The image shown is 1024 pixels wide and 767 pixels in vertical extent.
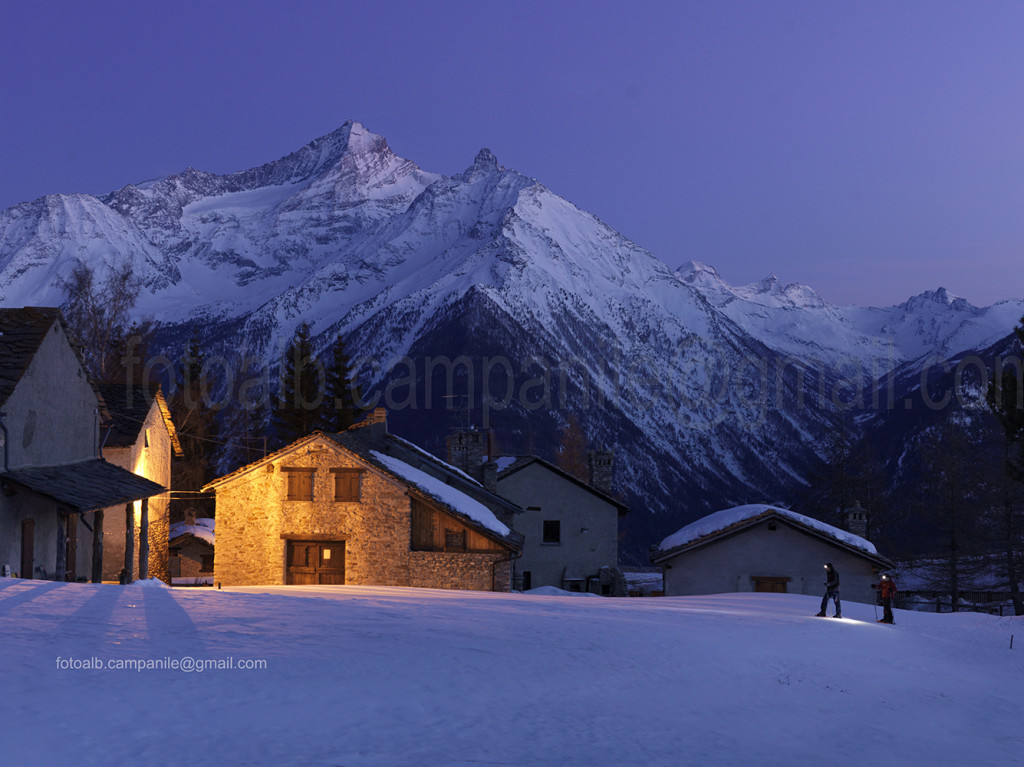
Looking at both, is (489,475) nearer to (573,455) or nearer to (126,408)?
(126,408)

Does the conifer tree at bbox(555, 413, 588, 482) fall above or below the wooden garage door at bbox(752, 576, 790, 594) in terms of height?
above

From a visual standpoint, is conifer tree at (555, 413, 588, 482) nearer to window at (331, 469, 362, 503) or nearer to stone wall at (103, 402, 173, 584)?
stone wall at (103, 402, 173, 584)

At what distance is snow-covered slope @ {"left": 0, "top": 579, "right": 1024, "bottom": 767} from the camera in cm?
977

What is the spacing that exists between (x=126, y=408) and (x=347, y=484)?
9.55 metres

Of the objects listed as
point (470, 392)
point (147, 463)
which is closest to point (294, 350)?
point (147, 463)

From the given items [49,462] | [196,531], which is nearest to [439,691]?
[49,462]

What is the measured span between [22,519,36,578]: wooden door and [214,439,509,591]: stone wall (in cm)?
1067

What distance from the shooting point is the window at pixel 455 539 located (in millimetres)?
34688

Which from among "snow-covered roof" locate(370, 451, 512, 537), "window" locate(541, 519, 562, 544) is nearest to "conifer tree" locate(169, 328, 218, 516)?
"window" locate(541, 519, 562, 544)

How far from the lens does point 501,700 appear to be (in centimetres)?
1209

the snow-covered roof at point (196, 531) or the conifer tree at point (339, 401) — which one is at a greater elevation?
the conifer tree at point (339, 401)

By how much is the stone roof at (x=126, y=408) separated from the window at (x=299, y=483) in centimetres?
599

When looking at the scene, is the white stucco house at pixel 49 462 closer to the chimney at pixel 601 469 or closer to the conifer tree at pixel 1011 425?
the chimney at pixel 601 469

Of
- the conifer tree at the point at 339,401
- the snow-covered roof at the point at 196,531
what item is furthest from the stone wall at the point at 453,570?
the conifer tree at the point at 339,401
